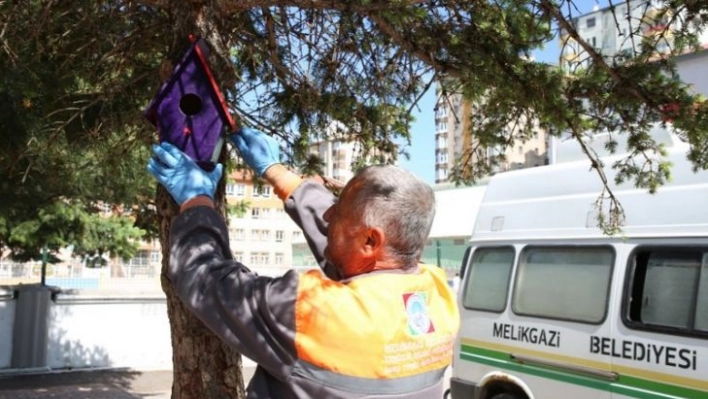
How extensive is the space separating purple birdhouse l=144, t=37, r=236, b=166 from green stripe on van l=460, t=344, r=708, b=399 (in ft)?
12.4

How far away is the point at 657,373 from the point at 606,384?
0.45m

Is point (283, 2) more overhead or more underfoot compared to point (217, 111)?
more overhead

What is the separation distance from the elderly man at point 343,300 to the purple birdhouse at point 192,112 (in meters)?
0.19

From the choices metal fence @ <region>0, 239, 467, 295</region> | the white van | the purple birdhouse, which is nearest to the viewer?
the purple birdhouse

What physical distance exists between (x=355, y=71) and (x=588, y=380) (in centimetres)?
295

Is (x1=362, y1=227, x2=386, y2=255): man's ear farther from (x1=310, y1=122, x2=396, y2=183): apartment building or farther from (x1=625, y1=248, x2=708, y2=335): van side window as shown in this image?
(x1=625, y1=248, x2=708, y2=335): van side window

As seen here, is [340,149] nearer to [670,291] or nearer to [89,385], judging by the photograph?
[670,291]

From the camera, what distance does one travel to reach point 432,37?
3912mm

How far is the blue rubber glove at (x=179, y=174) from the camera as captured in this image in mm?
2090

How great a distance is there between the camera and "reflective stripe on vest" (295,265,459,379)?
176 centimetres

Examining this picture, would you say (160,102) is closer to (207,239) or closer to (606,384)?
(207,239)

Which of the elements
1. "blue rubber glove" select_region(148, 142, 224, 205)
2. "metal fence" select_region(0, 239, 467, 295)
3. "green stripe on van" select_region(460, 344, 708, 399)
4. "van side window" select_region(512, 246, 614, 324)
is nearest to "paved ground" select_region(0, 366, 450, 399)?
"green stripe on van" select_region(460, 344, 708, 399)

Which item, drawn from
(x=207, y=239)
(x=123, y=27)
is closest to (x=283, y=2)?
(x=123, y=27)

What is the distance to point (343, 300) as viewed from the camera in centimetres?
178
